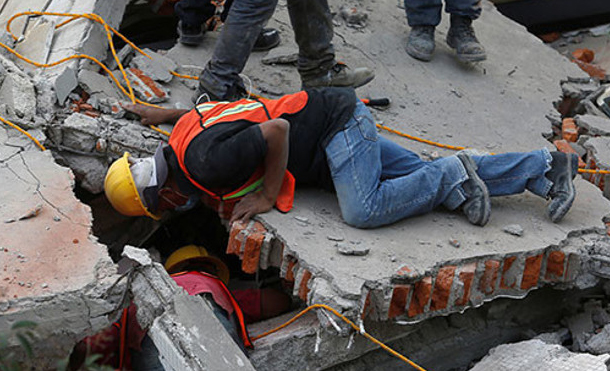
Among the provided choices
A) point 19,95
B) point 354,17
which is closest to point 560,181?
point 354,17

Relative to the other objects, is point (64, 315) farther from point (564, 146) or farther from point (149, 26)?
point (149, 26)

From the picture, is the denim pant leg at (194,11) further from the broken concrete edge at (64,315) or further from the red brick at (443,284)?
the red brick at (443,284)

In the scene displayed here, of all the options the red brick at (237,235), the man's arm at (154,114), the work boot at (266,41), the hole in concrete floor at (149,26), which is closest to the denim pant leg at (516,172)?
the red brick at (237,235)

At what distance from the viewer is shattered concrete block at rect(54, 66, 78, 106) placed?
396 cm

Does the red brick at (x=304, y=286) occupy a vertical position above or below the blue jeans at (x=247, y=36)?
below

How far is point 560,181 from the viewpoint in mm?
3695

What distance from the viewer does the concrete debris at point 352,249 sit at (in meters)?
3.27

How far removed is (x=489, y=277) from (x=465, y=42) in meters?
2.13

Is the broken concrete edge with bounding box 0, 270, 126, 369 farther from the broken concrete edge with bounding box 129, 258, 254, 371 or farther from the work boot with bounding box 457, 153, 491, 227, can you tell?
the work boot with bounding box 457, 153, 491, 227

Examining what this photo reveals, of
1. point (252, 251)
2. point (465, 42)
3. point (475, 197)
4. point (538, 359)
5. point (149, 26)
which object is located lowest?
point (538, 359)

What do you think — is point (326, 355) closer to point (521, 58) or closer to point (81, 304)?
point (81, 304)

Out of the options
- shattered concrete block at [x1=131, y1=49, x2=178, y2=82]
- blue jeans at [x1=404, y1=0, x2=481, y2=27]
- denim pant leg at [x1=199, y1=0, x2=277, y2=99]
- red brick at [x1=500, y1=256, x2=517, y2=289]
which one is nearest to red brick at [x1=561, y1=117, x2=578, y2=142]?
blue jeans at [x1=404, y1=0, x2=481, y2=27]

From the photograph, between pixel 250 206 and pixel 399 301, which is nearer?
pixel 399 301

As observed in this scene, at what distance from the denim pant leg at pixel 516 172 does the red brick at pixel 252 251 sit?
45.6 inches
